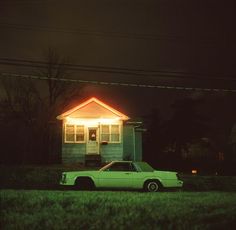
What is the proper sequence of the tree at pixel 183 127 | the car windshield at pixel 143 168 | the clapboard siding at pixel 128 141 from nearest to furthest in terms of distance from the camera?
the car windshield at pixel 143 168 < the clapboard siding at pixel 128 141 < the tree at pixel 183 127

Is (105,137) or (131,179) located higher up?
(105,137)

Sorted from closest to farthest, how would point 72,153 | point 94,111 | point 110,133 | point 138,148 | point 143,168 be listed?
point 143,168, point 72,153, point 94,111, point 110,133, point 138,148

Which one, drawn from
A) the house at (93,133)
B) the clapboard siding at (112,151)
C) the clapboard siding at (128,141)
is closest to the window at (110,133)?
the house at (93,133)

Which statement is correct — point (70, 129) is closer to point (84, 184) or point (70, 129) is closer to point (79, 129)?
point (79, 129)

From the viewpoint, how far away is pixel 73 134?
103ft

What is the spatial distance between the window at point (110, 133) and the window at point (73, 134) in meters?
1.60

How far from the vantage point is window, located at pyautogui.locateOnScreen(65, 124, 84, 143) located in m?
31.3

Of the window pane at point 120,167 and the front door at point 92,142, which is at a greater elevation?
the front door at point 92,142

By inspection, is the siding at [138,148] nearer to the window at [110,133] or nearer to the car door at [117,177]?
the window at [110,133]

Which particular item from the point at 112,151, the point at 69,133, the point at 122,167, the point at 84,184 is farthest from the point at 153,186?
the point at 69,133

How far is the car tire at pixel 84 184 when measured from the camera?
17.9m

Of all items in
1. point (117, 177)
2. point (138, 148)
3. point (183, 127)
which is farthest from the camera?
point (183, 127)

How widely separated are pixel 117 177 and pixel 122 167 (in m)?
0.58

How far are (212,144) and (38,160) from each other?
24.2m
